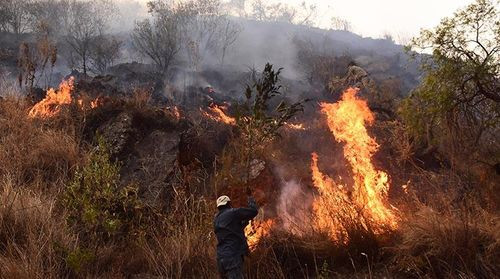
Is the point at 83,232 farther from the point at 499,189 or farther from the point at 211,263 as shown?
the point at 499,189

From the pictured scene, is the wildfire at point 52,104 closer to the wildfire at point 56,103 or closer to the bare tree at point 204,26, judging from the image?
the wildfire at point 56,103

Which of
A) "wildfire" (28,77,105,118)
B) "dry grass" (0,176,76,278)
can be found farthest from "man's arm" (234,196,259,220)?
"wildfire" (28,77,105,118)

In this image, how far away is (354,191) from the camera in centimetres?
753

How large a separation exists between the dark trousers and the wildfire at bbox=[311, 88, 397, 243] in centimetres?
159

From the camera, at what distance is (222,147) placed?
40.5ft

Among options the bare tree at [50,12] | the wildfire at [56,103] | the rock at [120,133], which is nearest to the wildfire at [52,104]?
the wildfire at [56,103]

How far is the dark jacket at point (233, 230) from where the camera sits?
5266 millimetres

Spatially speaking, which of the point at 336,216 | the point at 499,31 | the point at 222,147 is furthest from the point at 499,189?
the point at 222,147

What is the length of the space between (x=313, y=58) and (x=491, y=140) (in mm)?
27994

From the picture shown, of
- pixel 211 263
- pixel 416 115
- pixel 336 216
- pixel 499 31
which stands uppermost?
pixel 499 31

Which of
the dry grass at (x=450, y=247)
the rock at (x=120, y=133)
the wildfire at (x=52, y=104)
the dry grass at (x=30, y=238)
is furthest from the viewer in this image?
the wildfire at (x=52, y=104)

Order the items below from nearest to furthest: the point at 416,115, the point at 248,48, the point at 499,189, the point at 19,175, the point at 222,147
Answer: the point at 19,175
the point at 499,189
the point at 416,115
the point at 222,147
the point at 248,48

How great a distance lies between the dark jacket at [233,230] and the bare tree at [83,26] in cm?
3470

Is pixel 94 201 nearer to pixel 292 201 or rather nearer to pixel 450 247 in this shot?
pixel 450 247
